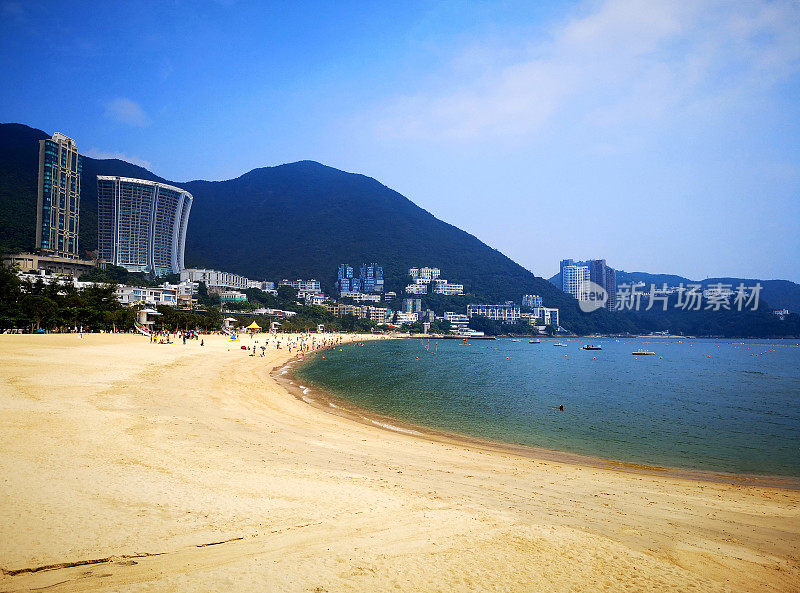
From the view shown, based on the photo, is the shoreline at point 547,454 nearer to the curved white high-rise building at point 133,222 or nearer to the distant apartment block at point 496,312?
the curved white high-rise building at point 133,222

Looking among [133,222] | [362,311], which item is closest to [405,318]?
[362,311]

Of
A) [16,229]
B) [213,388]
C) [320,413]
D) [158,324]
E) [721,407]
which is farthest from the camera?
[16,229]

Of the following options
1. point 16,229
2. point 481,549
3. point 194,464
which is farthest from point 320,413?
point 16,229

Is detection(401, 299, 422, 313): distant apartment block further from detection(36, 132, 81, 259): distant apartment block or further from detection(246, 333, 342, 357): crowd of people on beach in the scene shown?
detection(36, 132, 81, 259): distant apartment block

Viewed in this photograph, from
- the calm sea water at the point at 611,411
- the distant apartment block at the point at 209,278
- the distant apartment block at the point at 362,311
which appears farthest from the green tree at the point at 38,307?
the distant apartment block at the point at 362,311

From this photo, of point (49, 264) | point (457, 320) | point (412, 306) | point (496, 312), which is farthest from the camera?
point (496, 312)

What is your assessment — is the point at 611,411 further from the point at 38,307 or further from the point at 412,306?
the point at 412,306

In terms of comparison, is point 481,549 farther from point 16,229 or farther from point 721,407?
point 16,229
